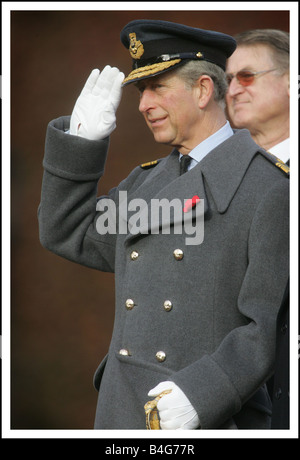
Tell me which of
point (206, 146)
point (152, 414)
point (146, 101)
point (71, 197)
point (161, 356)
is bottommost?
point (152, 414)

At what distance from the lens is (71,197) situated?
9.01ft


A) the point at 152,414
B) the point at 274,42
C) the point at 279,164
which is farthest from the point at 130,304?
the point at 274,42

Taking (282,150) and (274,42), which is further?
(274,42)

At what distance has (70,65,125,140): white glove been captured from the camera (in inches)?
108

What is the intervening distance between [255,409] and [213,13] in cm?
255

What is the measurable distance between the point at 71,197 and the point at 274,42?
57.4 inches

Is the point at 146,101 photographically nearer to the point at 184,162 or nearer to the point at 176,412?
the point at 184,162

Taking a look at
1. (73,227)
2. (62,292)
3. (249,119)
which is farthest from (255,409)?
(62,292)

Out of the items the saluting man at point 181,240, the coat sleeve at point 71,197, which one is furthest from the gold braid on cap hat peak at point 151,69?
the coat sleeve at point 71,197

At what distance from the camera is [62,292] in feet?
15.2

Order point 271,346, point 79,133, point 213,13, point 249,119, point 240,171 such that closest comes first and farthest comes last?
1. point 271,346
2. point 240,171
3. point 79,133
4. point 249,119
5. point 213,13

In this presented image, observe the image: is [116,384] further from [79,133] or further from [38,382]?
[38,382]

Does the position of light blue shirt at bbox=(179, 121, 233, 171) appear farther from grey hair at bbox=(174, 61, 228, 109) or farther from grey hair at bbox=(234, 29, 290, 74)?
grey hair at bbox=(234, 29, 290, 74)

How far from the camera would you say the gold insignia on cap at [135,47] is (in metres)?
2.70
